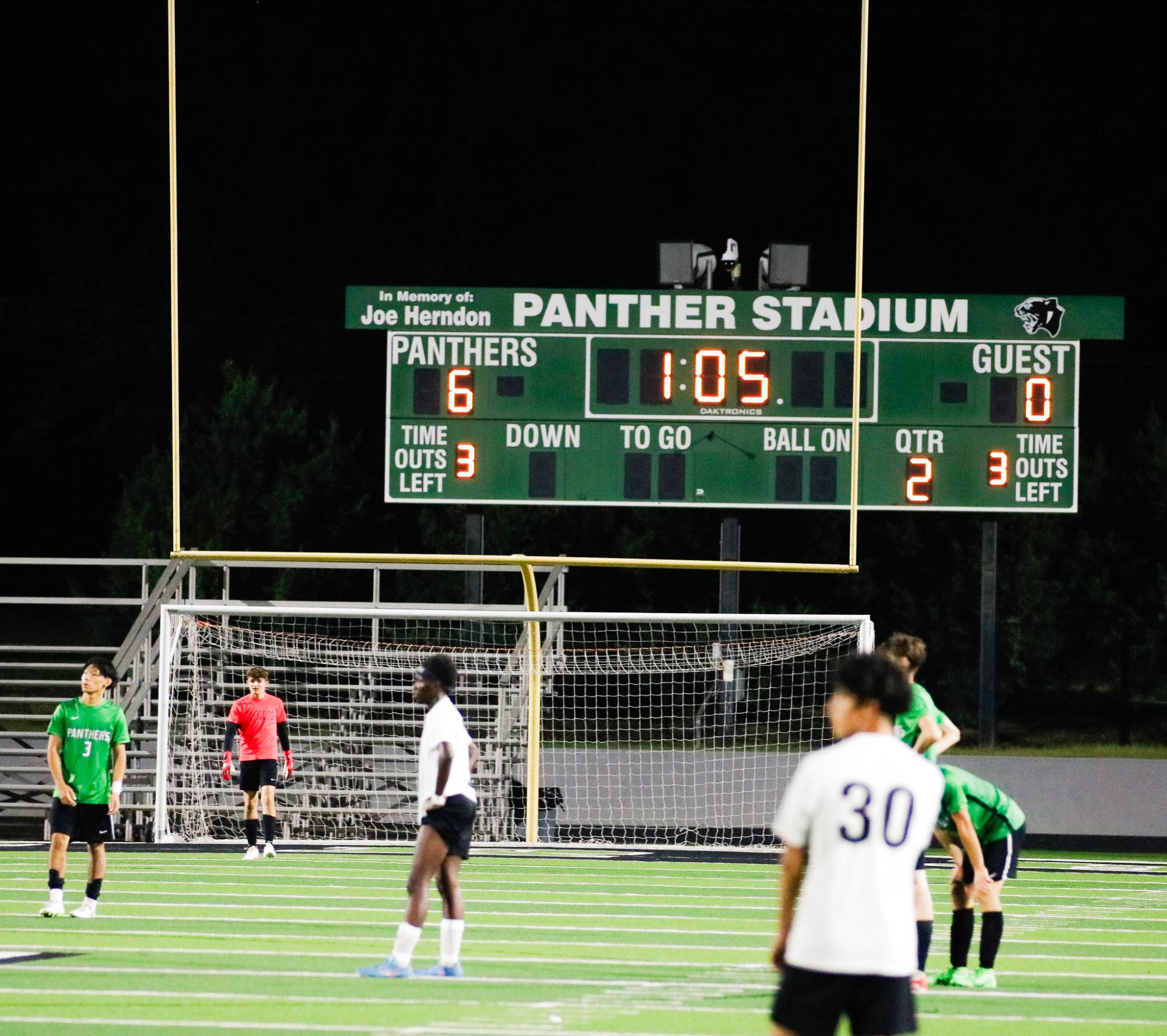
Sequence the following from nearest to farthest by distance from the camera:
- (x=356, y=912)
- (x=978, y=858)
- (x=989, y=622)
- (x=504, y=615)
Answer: (x=978, y=858), (x=356, y=912), (x=504, y=615), (x=989, y=622)

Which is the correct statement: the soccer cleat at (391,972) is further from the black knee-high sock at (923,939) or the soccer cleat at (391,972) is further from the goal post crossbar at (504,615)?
the goal post crossbar at (504,615)

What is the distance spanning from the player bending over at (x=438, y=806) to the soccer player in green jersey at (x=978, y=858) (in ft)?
6.35

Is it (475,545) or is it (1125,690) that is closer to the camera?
(475,545)

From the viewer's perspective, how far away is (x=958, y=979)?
27.3 ft

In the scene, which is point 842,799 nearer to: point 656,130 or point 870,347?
point 870,347

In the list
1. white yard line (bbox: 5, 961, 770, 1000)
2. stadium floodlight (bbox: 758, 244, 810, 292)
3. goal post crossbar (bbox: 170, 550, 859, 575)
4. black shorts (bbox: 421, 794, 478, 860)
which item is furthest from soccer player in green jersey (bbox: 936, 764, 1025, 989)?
stadium floodlight (bbox: 758, 244, 810, 292)

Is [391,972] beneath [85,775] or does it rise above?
beneath

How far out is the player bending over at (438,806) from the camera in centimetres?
806

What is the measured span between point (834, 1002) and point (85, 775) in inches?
265

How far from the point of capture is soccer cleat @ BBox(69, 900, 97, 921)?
10383 mm

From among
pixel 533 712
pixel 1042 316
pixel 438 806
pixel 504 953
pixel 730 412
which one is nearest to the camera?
pixel 438 806

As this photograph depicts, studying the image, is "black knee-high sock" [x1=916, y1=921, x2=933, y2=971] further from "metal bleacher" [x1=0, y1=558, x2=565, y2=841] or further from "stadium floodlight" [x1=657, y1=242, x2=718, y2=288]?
"stadium floodlight" [x1=657, y1=242, x2=718, y2=288]

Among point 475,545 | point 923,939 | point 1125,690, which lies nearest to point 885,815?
point 923,939

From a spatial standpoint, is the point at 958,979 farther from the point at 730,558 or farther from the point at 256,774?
the point at 730,558
